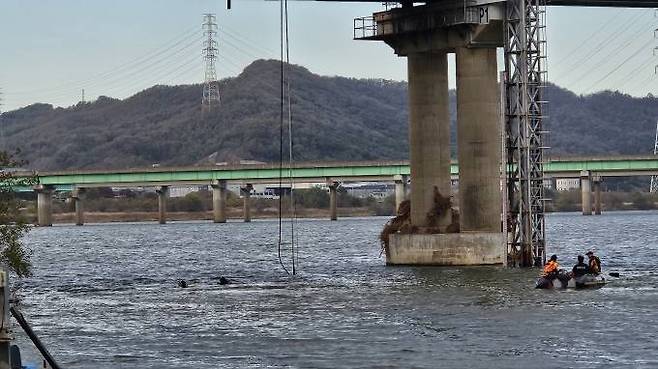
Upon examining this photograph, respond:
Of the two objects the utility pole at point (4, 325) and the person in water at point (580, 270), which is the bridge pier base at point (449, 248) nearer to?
Answer: the person in water at point (580, 270)

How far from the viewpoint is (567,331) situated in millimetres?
50531

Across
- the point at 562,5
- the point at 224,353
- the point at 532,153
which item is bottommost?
the point at 224,353

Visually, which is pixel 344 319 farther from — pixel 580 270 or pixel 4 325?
pixel 4 325

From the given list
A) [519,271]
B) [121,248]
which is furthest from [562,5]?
[121,248]

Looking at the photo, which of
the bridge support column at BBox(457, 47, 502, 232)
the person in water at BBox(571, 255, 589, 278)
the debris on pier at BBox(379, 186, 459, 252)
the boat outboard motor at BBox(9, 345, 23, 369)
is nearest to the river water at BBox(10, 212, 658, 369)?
the person in water at BBox(571, 255, 589, 278)

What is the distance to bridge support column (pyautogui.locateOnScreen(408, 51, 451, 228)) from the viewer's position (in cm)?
8340

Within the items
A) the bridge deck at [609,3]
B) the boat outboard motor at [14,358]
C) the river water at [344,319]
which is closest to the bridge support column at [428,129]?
the river water at [344,319]

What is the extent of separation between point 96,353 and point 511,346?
43.1 ft

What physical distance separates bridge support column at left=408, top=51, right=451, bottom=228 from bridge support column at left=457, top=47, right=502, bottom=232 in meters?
3.75

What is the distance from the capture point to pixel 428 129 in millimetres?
83750

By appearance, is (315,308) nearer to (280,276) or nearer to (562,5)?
(280,276)

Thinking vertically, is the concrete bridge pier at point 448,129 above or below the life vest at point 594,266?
above

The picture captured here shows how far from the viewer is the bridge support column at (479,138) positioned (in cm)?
7856

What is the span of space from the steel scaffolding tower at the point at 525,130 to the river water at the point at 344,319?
255 cm
